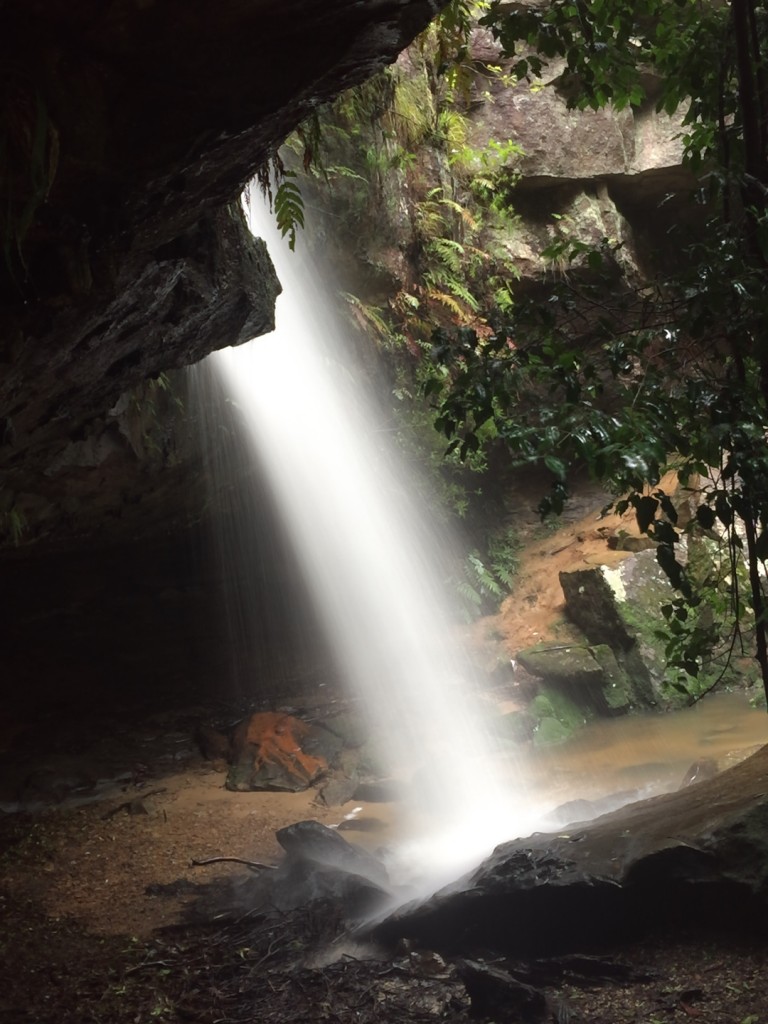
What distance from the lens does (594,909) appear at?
151 inches

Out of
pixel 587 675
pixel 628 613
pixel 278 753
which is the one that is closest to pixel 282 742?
pixel 278 753

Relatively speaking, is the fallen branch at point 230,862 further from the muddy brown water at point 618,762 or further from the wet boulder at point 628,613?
the wet boulder at point 628,613

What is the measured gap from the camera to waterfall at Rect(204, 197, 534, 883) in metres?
9.62

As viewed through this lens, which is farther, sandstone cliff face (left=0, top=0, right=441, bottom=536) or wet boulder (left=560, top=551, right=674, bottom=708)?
wet boulder (left=560, top=551, right=674, bottom=708)

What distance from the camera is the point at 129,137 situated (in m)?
2.88

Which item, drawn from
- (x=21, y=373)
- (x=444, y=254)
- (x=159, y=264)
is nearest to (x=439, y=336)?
(x=159, y=264)

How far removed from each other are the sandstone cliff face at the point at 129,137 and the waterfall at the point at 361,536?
4870 mm

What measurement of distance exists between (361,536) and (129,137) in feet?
32.1

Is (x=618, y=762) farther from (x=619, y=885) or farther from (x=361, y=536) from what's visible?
(x=361, y=536)

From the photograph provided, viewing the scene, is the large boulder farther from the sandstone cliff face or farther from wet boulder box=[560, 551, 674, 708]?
wet boulder box=[560, 551, 674, 708]

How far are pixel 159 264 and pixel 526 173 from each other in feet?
35.4

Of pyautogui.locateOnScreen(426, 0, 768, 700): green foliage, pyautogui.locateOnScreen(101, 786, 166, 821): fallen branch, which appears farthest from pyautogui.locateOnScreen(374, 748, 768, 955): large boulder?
pyautogui.locateOnScreen(101, 786, 166, 821): fallen branch

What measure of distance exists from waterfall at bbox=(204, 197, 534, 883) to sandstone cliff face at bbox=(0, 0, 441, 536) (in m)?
4.87

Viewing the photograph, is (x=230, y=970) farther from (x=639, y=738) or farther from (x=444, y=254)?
(x=444, y=254)
